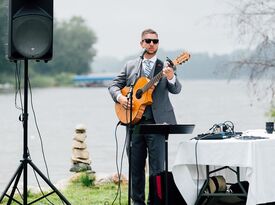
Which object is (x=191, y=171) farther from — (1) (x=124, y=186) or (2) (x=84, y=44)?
(2) (x=84, y=44)

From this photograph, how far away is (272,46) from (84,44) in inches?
3082

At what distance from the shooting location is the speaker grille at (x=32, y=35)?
693 cm

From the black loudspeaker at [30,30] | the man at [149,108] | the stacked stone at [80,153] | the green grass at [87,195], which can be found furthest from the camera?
the stacked stone at [80,153]

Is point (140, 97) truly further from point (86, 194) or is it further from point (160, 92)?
point (86, 194)

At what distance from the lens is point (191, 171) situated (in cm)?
695

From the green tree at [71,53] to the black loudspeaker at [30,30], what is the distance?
76.3m

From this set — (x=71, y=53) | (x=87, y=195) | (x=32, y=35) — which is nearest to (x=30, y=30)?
(x=32, y=35)

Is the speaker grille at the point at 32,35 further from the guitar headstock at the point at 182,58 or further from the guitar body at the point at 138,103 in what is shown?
the guitar headstock at the point at 182,58

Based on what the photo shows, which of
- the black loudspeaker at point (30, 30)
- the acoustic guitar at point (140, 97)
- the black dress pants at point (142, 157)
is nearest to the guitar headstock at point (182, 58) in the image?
the acoustic guitar at point (140, 97)

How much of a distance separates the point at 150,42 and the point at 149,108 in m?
0.59

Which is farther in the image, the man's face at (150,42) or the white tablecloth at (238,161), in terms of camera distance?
the man's face at (150,42)

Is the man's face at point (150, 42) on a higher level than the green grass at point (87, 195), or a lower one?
higher

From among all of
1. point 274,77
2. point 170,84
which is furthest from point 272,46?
Result: point 170,84

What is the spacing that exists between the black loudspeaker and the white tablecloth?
148 centimetres
